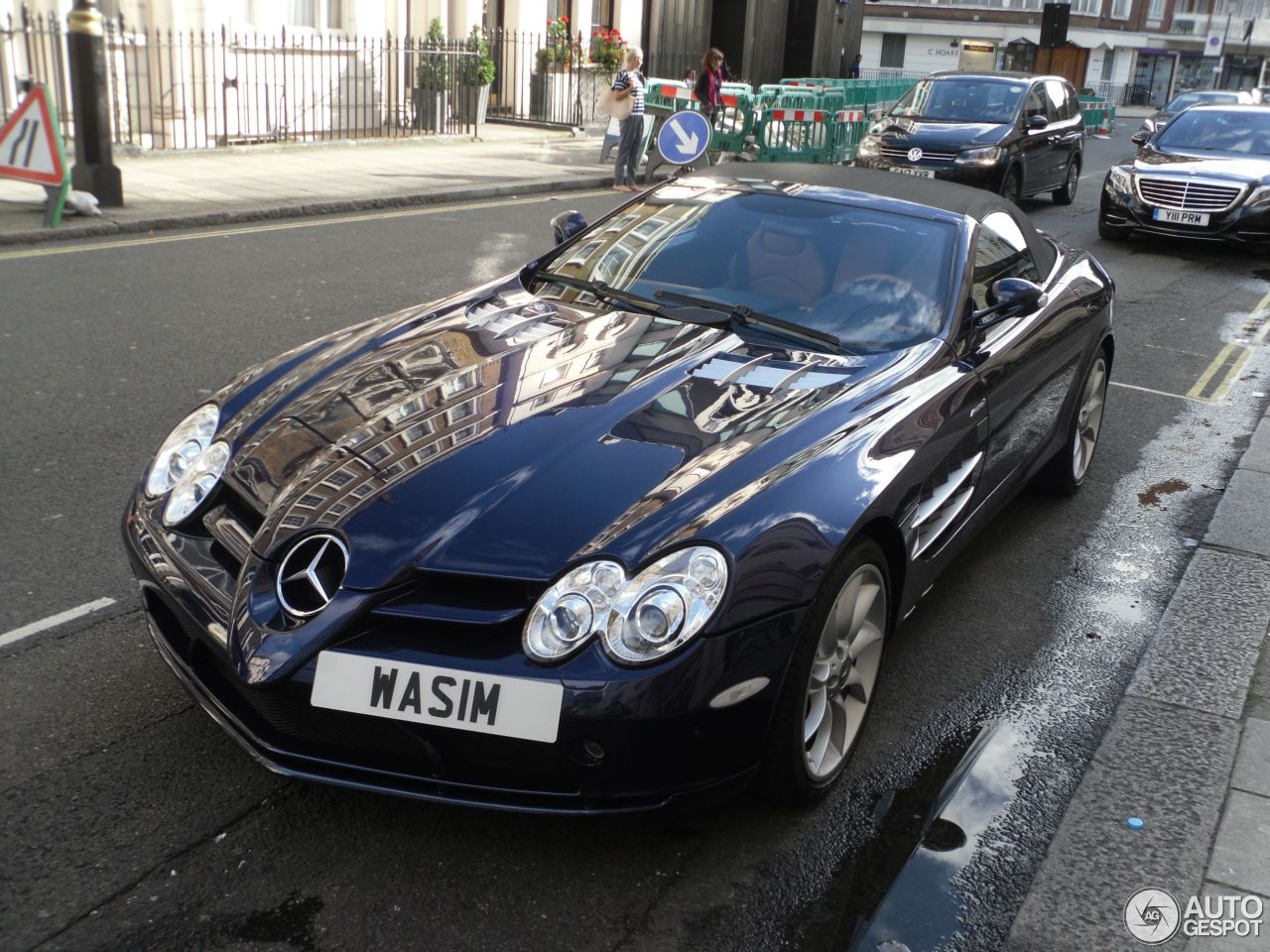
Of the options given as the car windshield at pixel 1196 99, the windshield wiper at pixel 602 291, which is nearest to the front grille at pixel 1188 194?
the windshield wiper at pixel 602 291

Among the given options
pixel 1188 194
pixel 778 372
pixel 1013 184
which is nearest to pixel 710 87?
pixel 1013 184

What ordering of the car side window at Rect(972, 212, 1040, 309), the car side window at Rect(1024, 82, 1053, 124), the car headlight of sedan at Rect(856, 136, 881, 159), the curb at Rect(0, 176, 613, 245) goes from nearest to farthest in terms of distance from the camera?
1. the car side window at Rect(972, 212, 1040, 309)
2. the curb at Rect(0, 176, 613, 245)
3. the car headlight of sedan at Rect(856, 136, 881, 159)
4. the car side window at Rect(1024, 82, 1053, 124)

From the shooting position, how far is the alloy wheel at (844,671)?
318 centimetres

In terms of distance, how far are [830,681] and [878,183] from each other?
2412mm

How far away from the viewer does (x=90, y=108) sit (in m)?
11.8

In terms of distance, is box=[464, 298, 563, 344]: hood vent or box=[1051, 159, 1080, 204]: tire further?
box=[1051, 159, 1080, 204]: tire

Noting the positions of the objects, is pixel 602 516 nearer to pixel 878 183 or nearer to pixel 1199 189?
pixel 878 183

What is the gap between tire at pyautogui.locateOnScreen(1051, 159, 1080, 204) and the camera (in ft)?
57.0

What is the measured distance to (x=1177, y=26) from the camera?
76.6 m

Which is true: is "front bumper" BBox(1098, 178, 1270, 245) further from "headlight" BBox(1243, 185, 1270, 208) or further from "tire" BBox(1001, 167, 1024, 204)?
"tire" BBox(1001, 167, 1024, 204)

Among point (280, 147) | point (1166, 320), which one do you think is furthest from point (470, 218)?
point (1166, 320)

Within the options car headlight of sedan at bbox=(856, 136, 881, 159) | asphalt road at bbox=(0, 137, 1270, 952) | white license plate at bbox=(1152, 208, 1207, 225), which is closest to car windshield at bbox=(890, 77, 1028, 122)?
car headlight of sedan at bbox=(856, 136, 881, 159)

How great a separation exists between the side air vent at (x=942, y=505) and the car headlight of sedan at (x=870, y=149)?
12.0 metres

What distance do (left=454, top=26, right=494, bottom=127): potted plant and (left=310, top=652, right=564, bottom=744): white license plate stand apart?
19555 mm
